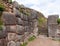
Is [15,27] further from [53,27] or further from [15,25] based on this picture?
[53,27]

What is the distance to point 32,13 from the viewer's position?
13133 mm

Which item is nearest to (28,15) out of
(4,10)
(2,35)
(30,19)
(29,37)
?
(30,19)

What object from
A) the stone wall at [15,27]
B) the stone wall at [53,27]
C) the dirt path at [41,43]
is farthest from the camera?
the stone wall at [53,27]

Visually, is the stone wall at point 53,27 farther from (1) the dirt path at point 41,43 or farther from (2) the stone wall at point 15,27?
(2) the stone wall at point 15,27

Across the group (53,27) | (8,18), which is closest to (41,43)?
(53,27)

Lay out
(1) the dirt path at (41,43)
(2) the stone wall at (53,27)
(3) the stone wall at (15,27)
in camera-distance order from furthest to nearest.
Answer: (2) the stone wall at (53,27) < (1) the dirt path at (41,43) < (3) the stone wall at (15,27)

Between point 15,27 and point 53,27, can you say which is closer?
point 15,27

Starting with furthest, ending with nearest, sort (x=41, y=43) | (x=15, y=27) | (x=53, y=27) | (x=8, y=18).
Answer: (x=53, y=27) → (x=41, y=43) → (x=15, y=27) → (x=8, y=18)

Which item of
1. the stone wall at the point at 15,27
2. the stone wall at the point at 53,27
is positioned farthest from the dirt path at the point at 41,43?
the stone wall at the point at 53,27

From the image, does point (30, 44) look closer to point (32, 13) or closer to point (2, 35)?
point (32, 13)

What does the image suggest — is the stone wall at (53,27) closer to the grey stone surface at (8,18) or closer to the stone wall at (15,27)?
the stone wall at (15,27)

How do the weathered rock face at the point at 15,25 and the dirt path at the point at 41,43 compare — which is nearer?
the weathered rock face at the point at 15,25

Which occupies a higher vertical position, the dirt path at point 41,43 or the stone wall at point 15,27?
the stone wall at point 15,27

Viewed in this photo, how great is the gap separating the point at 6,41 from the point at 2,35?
58 centimetres
